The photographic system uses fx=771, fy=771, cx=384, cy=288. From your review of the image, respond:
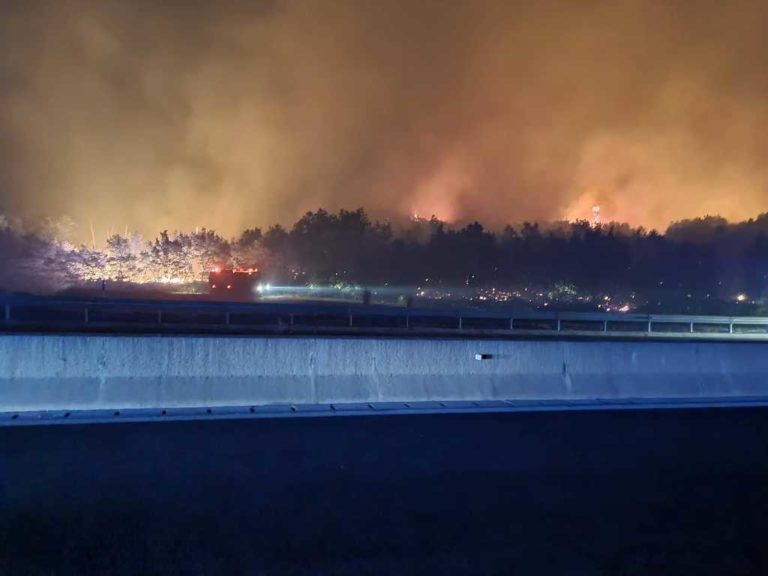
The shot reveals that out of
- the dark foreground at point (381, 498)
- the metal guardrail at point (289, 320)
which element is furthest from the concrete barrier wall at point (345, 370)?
the metal guardrail at point (289, 320)

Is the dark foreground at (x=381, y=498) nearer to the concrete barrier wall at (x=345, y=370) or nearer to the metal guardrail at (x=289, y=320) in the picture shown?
the concrete barrier wall at (x=345, y=370)

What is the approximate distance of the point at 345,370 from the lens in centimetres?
1330

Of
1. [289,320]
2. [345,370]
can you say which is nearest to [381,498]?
[345,370]

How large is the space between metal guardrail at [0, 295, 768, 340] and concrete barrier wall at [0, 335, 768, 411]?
4.79 m

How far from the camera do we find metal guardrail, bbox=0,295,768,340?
A: 18406 millimetres

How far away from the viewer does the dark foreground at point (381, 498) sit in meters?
6.62

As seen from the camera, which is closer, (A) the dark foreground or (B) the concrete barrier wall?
(A) the dark foreground

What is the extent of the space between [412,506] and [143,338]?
6266 mm

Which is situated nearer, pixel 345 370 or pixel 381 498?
pixel 381 498

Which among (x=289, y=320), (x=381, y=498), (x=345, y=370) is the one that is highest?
(x=289, y=320)

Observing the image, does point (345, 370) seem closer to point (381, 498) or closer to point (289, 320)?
point (381, 498)

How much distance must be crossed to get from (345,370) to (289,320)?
12235mm

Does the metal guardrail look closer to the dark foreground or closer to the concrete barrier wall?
the concrete barrier wall

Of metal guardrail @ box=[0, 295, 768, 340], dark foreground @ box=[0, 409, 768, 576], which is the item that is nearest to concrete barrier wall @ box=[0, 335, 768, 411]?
dark foreground @ box=[0, 409, 768, 576]
